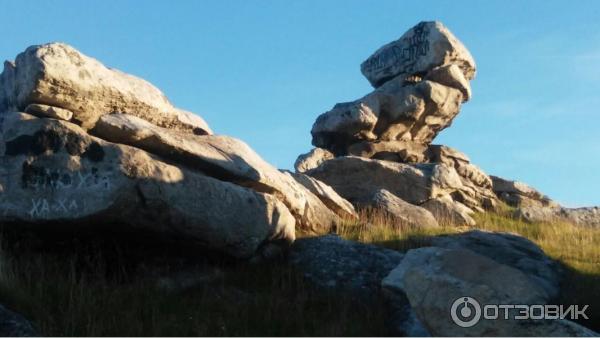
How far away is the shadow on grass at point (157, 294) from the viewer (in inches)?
329

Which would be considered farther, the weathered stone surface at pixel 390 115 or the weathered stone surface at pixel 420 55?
the weathered stone surface at pixel 420 55

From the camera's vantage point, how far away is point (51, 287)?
30.1ft

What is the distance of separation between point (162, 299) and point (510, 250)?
716 centimetres

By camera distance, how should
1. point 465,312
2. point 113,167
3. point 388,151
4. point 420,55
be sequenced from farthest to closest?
point 420,55 → point 388,151 → point 113,167 → point 465,312

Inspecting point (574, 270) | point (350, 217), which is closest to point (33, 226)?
point (350, 217)

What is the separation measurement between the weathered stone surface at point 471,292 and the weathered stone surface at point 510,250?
405cm

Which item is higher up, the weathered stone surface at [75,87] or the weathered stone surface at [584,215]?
the weathered stone surface at [584,215]

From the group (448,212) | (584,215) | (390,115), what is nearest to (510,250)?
(448,212)

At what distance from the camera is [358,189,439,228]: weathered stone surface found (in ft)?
55.2

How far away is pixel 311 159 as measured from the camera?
27062 mm

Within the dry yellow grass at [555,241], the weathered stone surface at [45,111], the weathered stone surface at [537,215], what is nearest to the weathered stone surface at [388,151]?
the weathered stone surface at [537,215]

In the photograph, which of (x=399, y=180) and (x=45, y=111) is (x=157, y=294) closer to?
(x=45, y=111)

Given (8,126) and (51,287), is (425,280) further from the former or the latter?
(8,126)

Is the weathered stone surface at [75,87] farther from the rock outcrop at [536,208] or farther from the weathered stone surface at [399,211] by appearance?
the rock outcrop at [536,208]
